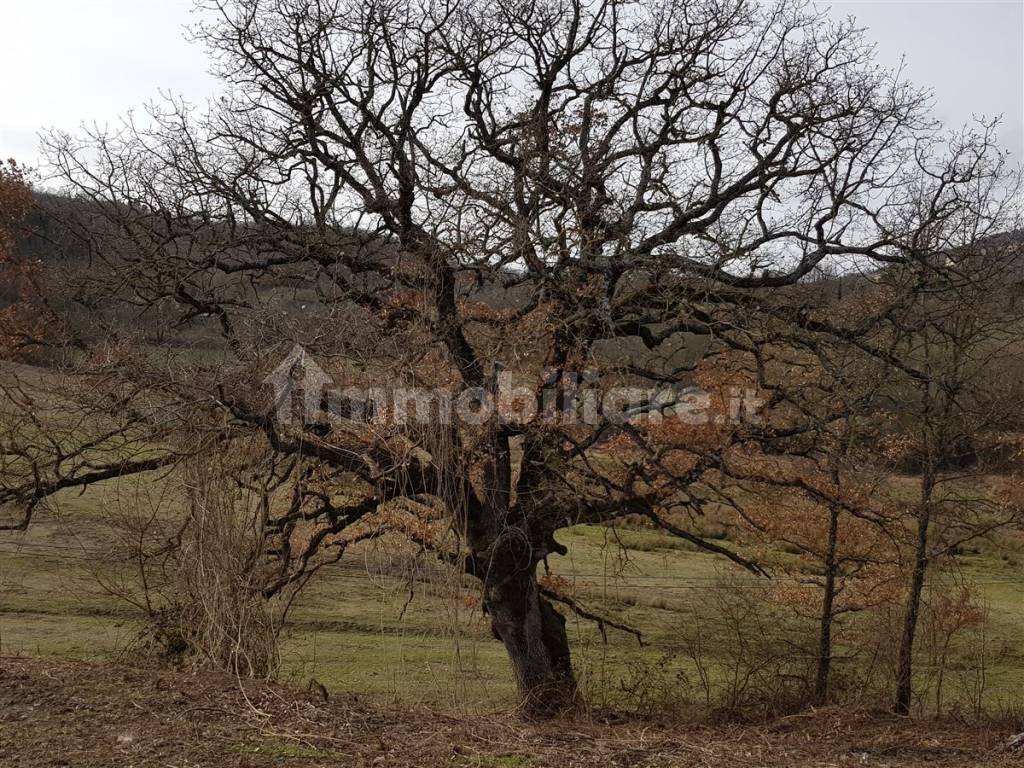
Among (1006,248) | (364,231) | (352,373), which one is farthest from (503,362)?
(1006,248)

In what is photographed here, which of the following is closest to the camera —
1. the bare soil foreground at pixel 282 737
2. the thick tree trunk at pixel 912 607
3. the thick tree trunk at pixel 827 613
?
the bare soil foreground at pixel 282 737

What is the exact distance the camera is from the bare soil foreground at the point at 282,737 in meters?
4.94

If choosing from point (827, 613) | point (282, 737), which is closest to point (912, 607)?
point (827, 613)

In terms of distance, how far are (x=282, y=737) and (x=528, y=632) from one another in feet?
21.3

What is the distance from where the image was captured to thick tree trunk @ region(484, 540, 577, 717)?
10953 millimetres

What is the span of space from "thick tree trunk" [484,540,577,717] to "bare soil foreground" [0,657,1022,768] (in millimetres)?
4073

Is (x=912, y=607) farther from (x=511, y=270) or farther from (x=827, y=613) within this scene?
(x=511, y=270)

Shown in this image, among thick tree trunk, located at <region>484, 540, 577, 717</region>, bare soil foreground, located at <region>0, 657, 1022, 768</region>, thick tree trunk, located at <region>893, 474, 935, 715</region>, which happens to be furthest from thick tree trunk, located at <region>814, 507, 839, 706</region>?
bare soil foreground, located at <region>0, 657, 1022, 768</region>

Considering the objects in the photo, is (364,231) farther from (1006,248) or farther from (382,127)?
(1006,248)

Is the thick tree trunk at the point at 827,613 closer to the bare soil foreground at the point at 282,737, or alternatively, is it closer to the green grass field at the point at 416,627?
the green grass field at the point at 416,627

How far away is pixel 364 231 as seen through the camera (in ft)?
38.7

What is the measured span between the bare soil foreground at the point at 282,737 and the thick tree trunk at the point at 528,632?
4073mm

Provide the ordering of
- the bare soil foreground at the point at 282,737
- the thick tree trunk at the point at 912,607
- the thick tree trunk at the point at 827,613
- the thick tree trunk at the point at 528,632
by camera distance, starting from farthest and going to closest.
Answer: the thick tree trunk at the point at 827,613
the thick tree trunk at the point at 912,607
the thick tree trunk at the point at 528,632
the bare soil foreground at the point at 282,737

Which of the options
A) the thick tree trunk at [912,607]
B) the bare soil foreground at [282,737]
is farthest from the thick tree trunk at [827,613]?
the bare soil foreground at [282,737]
